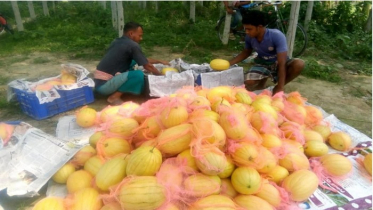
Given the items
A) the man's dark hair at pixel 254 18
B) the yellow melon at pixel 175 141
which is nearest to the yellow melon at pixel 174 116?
the yellow melon at pixel 175 141

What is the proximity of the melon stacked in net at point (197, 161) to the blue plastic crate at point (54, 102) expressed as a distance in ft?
5.27

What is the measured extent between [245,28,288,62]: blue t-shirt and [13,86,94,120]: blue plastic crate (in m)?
2.56

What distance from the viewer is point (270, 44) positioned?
4.29 meters

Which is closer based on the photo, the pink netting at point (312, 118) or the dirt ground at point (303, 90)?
the pink netting at point (312, 118)

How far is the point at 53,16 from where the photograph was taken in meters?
11.6

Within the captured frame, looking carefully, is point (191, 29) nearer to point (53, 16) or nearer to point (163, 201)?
point (53, 16)

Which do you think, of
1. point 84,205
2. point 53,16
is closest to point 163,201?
point 84,205

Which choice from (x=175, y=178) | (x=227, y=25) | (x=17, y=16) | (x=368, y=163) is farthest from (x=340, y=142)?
(x=17, y=16)

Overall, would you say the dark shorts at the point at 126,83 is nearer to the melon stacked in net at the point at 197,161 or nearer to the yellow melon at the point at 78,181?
the melon stacked in net at the point at 197,161

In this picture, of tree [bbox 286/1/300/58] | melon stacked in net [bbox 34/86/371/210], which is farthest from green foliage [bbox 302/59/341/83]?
melon stacked in net [bbox 34/86/371/210]

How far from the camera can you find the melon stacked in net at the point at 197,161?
1.95 m

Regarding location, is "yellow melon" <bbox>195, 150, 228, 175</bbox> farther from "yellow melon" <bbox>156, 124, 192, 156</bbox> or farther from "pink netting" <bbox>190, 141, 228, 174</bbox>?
"yellow melon" <bbox>156, 124, 192, 156</bbox>

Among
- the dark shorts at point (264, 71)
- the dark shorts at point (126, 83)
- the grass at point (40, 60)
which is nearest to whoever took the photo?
the dark shorts at point (126, 83)

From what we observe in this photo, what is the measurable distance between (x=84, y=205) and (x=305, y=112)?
244cm
